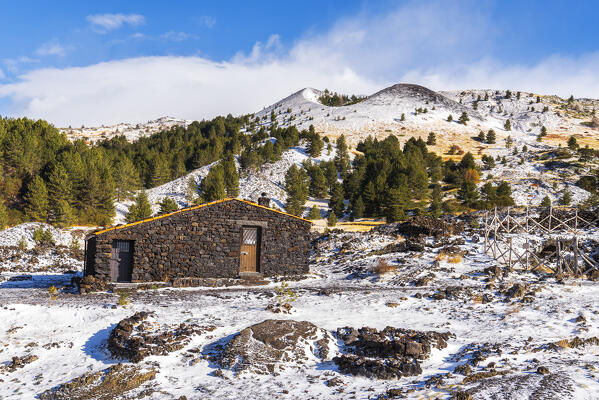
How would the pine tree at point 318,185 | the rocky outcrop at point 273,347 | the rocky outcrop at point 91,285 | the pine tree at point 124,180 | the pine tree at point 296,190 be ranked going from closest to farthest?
the rocky outcrop at point 273,347 → the rocky outcrop at point 91,285 → the pine tree at point 296,190 → the pine tree at point 124,180 → the pine tree at point 318,185

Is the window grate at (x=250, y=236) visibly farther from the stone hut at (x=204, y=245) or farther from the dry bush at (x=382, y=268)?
the dry bush at (x=382, y=268)

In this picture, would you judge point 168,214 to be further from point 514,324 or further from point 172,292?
point 514,324

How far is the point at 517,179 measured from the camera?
185ft

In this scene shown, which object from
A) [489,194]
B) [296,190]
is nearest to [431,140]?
[489,194]

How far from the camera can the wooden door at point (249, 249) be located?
19.0 m

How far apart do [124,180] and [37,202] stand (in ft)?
44.7

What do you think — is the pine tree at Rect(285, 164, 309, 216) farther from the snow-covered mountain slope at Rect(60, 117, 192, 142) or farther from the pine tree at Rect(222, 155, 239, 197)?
the snow-covered mountain slope at Rect(60, 117, 192, 142)

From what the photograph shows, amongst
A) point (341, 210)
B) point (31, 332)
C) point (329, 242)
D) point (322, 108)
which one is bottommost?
point (31, 332)

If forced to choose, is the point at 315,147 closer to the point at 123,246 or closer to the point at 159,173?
the point at 159,173

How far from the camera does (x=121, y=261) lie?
17.2 meters

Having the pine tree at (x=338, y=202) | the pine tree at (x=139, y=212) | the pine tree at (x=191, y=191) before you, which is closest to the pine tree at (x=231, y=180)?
the pine tree at (x=191, y=191)

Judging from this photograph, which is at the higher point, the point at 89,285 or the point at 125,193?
the point at 125,193

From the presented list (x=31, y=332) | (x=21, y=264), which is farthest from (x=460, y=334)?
(x=21, y=264)

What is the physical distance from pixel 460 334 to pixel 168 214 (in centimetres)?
1290
